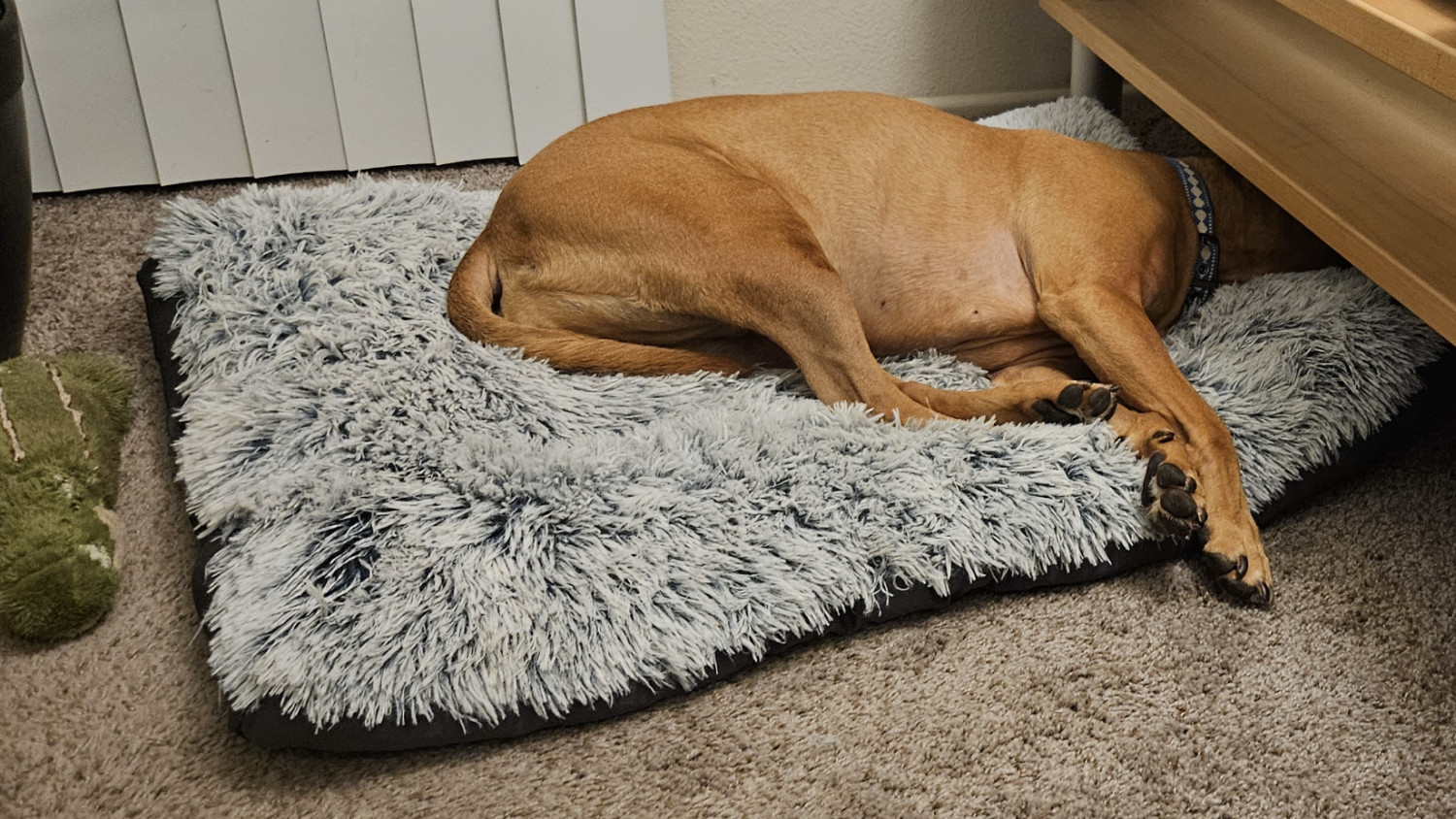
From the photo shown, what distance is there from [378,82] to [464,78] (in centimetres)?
23

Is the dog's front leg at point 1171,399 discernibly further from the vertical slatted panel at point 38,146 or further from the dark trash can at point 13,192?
the vertical slatted panel at point 38,146

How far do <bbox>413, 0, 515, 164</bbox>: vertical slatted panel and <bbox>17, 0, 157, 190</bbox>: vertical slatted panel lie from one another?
2.45 ft

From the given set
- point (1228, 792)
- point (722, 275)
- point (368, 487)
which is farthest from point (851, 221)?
point (1228, 792)

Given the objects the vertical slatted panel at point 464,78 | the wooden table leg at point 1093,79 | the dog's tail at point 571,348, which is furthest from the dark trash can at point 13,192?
the wooden table leg at point 1093,79

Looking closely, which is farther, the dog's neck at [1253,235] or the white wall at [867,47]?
the white wall at [867,47]

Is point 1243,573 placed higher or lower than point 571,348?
lower

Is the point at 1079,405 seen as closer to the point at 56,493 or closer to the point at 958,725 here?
the point at 958,725

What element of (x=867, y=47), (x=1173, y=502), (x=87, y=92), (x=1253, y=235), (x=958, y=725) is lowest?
(x=958, y=725)

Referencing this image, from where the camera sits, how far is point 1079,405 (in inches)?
79.7

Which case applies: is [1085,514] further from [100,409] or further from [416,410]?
[100,409]

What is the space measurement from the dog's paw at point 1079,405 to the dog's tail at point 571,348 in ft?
1.80

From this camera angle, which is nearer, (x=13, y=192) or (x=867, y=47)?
(x=13, y=192)

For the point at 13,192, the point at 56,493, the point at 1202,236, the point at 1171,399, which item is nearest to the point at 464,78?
the point at 13,192

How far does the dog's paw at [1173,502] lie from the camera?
180cm
